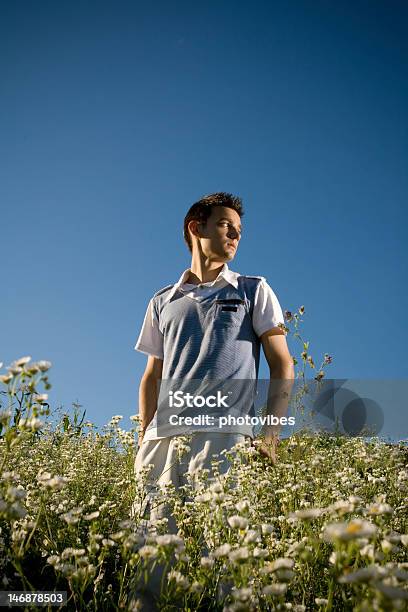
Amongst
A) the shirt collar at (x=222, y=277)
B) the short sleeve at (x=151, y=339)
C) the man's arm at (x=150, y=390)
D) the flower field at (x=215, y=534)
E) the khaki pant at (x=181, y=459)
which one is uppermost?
the shirt collar at (x=222, y=277)

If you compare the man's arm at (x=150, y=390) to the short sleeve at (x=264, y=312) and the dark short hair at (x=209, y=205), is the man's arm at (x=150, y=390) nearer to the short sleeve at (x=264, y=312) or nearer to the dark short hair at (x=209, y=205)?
the short sleeve at (x=264, y=312)

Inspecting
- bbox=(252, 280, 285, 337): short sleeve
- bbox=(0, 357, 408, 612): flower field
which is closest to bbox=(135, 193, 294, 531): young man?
bbox=(252, 280, 285, 337): short sleeve


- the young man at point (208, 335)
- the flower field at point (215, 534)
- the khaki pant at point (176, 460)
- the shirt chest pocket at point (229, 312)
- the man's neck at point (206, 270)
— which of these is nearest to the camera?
the flower field at point (215, 534)

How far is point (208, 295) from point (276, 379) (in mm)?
732

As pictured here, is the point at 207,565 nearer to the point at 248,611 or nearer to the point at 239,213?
the point at 248,611

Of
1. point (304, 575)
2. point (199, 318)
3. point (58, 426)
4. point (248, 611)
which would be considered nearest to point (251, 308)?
point (199, 318)

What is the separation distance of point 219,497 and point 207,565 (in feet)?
1.01

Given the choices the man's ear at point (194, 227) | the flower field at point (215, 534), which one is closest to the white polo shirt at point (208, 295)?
the man's ear at point (194, 227)

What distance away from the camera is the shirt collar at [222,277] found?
3.67 metres

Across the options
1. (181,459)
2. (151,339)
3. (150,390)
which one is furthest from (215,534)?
(151,339)

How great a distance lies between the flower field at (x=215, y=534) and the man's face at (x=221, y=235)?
136 cm

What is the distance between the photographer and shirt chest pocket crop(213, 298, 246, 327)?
11.3 feet

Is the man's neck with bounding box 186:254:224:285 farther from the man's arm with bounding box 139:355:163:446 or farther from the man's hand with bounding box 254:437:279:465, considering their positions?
the man's hand with bounding box 254:437:279:465

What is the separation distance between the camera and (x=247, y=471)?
281 cm
